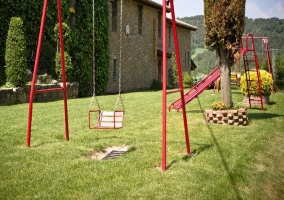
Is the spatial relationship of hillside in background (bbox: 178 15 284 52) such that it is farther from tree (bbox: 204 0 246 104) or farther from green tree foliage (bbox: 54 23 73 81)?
tree (bbox: 204 0 246 104)

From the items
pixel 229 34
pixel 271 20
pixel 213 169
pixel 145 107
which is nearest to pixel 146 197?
pixel 213 169

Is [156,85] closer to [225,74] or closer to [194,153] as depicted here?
[225,74]

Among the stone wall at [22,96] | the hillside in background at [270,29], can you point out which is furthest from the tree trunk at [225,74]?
the hillside in background at [270,29]

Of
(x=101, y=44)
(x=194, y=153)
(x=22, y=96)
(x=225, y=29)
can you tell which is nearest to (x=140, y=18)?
(x=101, y=44)

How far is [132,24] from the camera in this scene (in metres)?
23.9

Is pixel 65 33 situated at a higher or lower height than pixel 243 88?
higher

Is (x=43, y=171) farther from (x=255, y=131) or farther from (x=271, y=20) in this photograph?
(x=271, y=20)

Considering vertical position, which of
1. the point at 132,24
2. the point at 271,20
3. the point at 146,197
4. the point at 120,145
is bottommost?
the point at 146,197

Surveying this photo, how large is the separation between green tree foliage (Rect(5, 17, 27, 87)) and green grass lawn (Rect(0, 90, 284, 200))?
4419mm

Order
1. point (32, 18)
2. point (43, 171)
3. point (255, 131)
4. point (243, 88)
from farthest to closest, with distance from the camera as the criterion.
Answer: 1. point (32, 18)
2. point (243, 88)
3. point (255, 131)
4. point (43, 171)

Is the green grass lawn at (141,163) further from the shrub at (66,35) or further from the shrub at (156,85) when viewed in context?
the shrub at (156,85)

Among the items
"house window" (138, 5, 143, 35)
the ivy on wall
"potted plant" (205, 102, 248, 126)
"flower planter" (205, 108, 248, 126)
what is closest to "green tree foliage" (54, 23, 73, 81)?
the ivy on wall

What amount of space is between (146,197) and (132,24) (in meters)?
20.7

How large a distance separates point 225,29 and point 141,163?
5.97 metres
